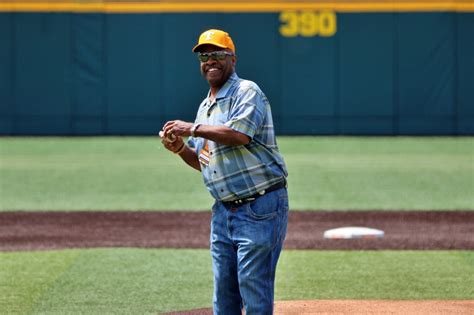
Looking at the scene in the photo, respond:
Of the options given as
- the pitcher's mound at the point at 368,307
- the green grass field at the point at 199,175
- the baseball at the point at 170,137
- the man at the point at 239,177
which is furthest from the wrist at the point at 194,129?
the green grass field at the point at 199,175

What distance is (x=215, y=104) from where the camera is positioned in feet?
19.8

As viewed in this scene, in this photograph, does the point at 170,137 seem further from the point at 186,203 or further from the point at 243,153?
the point at 186,203

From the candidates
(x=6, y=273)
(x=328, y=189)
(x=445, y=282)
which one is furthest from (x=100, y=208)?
(x=445, y=282)

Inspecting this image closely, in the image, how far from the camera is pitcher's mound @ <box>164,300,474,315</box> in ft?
26.3

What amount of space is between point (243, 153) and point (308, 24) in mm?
23142

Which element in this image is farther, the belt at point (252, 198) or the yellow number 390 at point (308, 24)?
the yellow number 390 at point (308, 24)

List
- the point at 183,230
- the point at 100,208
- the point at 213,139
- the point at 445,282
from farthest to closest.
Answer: the point at 100,208, the point at 183,230, the point at 445,282, the point at 213,139

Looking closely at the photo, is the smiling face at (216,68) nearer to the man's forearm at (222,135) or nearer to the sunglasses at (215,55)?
the sunglasses at (215,55)

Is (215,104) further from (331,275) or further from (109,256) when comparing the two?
(109,256)

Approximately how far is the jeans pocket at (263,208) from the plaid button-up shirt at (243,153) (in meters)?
0.06

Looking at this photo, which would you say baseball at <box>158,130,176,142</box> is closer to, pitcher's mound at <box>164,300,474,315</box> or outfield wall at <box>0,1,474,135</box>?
pitcher's mound at <box>164,300,474,315</box>

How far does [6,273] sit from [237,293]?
14.7 ft

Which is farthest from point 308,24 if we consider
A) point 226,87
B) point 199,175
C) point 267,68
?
point 226,87

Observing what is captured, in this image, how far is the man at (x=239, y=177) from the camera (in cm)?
585
